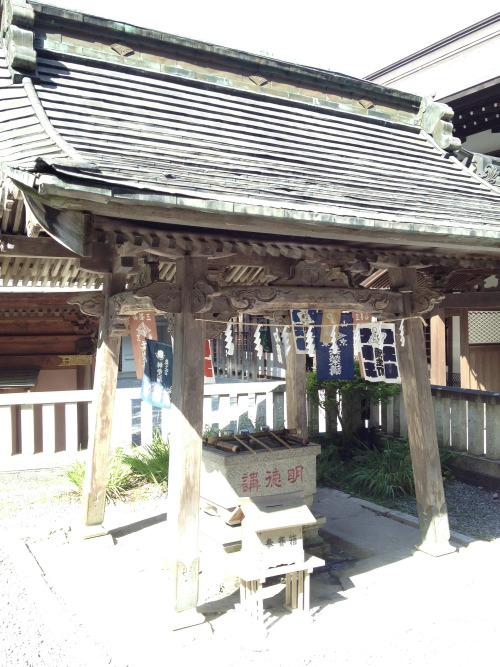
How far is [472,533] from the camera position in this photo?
664cm

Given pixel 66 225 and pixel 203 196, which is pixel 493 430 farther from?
pixel 66 225

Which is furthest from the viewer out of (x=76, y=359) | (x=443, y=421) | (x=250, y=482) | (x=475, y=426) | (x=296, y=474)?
(x=76, y=359)

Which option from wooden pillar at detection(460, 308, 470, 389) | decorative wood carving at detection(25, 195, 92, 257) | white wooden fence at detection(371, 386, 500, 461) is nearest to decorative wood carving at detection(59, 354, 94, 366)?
white wooden fence at detection(371, 386, 500, 461)

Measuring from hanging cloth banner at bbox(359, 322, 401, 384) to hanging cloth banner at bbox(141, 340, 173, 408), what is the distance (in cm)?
224

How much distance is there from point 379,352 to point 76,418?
4857 mm

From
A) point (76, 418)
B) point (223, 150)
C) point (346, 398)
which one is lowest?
point (76, 418)

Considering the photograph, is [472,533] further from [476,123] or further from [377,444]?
[476,123]

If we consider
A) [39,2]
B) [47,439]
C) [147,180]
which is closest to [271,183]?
[147,180]

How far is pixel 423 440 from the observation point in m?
5.83

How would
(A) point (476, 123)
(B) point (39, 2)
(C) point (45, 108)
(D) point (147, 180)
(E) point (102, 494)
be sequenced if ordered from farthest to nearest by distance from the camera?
(A) point (476, 123) → (E) point (102, 494) → (B) point (39, 2) → (C) point (45, 108) → (D) point (147, 180)

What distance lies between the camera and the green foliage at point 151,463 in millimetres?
8422

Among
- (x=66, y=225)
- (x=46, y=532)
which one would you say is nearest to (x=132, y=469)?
(x=46, y=532)

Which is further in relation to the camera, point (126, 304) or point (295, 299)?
point (126, 304)

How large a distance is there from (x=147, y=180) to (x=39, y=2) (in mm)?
3334
